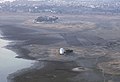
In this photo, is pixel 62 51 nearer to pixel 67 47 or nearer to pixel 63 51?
pixel 63 51

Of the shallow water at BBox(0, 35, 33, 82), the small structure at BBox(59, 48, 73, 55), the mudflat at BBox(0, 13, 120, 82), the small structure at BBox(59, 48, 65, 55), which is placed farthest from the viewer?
the small structure at BBox(59, 48, 73, 55)

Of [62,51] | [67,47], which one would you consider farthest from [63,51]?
[67,47]

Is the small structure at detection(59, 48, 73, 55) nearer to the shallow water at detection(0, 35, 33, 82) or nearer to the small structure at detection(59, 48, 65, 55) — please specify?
the small structure at detection(59, 48, 65, 55)

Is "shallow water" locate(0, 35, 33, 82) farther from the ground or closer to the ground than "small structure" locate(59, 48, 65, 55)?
farther from the ground

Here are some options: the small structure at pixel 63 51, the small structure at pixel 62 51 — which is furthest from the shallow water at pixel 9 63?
the small structure at pixel 63 51

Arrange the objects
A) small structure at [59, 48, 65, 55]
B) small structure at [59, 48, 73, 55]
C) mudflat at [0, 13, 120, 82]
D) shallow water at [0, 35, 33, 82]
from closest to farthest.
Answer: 1. mudflat at [0, 13, 120, 82]
2. shallow water at [0, 35, 33, 82]
3. small structure at [59, 48, 65, 55]
4. small structure at [59, 48, 73, 55]

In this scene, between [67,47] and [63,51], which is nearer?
[63,51]

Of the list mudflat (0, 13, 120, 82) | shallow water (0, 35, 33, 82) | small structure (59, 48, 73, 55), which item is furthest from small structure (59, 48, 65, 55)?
shallow water (0, 35, 33, 82)
